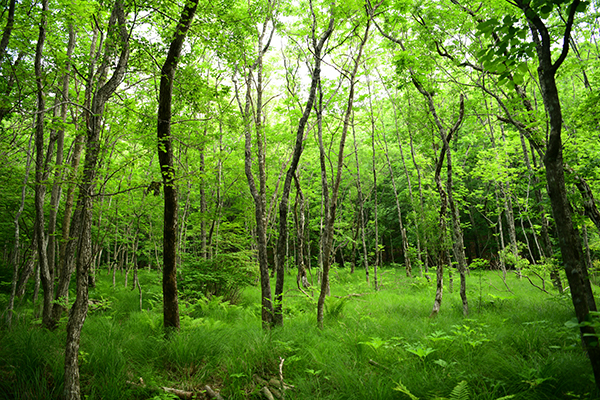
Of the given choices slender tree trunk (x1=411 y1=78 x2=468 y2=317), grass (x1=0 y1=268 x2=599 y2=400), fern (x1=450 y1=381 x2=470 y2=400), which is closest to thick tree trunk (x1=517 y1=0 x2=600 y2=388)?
grass (x1=0 y1=268 x2=599 y2=400)

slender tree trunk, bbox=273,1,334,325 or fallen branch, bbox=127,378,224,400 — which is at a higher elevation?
slender tree trunk, bbox=273,1,334,325

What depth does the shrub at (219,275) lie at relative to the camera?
345 inches

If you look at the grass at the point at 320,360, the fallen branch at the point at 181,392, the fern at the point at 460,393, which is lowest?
the fallen branch at the point at 181,392

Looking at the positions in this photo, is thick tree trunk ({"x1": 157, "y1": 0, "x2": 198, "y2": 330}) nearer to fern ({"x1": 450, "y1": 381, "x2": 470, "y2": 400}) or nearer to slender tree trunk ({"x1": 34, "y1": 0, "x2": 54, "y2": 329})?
slender tree trunk ({"x1": 34, "y1": 0, "x2": 54, "y2": 329})

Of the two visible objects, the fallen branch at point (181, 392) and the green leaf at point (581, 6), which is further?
the fallen branch at point (181, 392)

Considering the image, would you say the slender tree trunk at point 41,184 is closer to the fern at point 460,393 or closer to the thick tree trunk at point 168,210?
the thick tree trunk at point 168,210

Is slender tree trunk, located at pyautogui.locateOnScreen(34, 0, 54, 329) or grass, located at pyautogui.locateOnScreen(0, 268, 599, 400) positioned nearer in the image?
grass, located at pyautogui.locateOnScreen(0, 268, 599, 400)

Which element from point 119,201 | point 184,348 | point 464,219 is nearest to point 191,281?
point 119,201

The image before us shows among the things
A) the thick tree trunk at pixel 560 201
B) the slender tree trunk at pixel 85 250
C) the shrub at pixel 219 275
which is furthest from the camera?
the shrub at pixel 219 275

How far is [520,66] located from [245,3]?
25.5ft

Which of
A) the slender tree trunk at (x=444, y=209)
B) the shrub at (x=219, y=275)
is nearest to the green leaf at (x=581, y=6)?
the slender tree trunk at (x=444, y=209)

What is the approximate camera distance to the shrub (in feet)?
28.7

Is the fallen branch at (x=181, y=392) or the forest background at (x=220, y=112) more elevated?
the forest background at (x=220, y=112)

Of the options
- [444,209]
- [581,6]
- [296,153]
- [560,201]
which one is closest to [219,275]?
[296,153]
